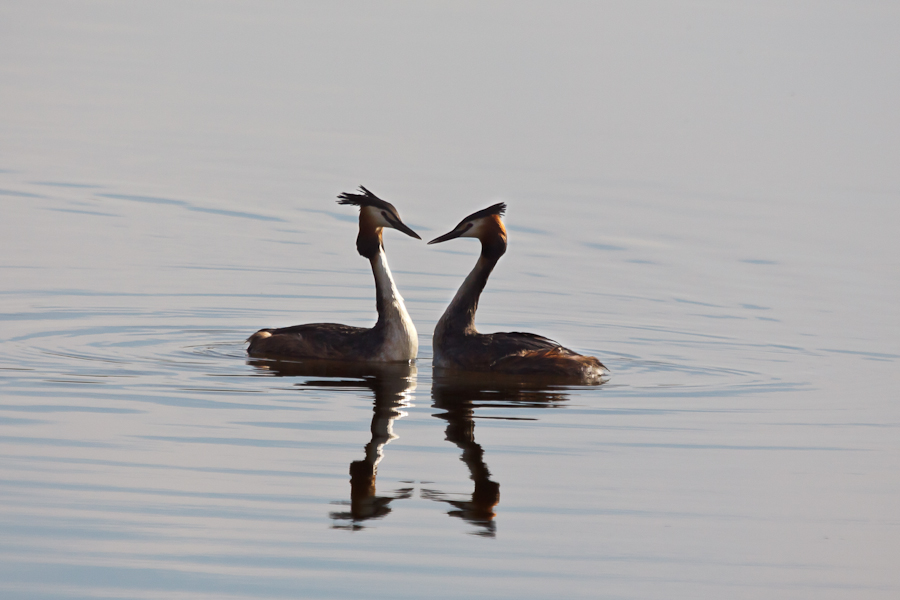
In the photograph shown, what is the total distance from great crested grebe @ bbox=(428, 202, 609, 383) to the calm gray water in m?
0.29

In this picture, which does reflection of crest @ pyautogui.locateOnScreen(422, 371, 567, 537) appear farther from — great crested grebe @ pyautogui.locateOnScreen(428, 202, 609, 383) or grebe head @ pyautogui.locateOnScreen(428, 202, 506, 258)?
grebe head @ pyautogui.locateOnScreen(428, 202, 506, 258)

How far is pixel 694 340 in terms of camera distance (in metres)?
14.7

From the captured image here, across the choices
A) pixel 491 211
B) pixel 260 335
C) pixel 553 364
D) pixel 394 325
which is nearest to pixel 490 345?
pixel 553 364

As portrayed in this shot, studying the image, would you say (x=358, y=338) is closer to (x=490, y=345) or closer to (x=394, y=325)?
(x=394, y=325)

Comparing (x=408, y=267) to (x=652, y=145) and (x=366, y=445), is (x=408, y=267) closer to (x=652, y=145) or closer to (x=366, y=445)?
(x=366, y=445)

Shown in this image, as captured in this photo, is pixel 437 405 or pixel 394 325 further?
pixel 394 325

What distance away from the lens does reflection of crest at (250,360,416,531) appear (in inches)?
344

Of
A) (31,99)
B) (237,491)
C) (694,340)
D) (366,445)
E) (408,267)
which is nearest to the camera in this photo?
(237,491)

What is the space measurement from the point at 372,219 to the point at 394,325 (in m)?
1.14

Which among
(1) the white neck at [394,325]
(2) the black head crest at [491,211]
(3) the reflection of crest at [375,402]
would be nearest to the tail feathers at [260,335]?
(3) the reflection of crest at [375,402]

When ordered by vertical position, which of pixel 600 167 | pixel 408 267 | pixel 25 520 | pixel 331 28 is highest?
pixel 331 28

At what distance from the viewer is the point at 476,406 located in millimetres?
11562

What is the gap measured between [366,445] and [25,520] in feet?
8.56

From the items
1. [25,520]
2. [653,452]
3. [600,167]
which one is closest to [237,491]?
[25,520]
